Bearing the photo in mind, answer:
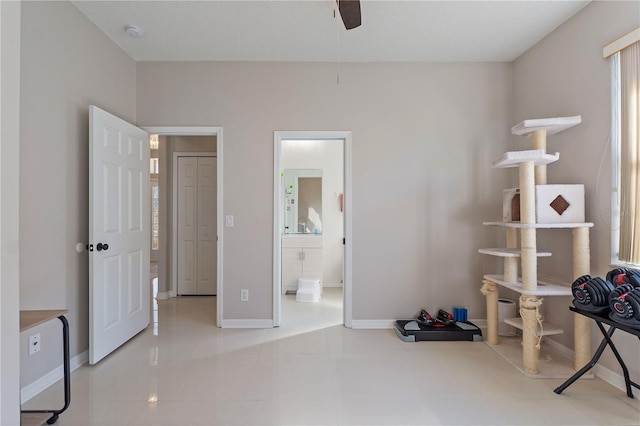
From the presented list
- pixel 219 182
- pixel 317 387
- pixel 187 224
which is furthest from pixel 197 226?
pixel 317 387

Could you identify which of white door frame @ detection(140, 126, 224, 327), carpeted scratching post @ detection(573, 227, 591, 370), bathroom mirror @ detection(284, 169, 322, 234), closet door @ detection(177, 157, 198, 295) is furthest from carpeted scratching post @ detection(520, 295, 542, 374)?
closet door @ detection(177, 157, 198, 295)

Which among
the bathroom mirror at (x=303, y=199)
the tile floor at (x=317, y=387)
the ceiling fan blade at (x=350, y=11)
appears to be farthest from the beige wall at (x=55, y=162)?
the bathroom mirror at (x=303, y=199)

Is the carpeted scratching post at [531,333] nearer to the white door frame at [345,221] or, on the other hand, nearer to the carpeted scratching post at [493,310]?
the carpeted scratching post at [493,310]

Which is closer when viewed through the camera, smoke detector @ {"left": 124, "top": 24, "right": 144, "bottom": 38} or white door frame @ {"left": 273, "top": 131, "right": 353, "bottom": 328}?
smoke detector @ {"left": 124, "top": 24, "right": 144, "bottom": 38}

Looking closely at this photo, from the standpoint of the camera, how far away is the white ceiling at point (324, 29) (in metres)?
2.34

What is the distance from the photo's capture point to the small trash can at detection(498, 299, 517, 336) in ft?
9.86

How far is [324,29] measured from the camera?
2631 mm

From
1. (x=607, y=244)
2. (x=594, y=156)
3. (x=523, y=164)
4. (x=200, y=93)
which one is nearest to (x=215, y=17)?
(x=200, y=93)

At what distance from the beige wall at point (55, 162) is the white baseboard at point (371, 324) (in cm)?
237

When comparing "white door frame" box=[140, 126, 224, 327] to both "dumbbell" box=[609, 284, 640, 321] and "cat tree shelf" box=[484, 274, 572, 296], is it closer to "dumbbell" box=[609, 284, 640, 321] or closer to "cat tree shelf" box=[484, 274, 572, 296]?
"cat tree shelf" box=[484, 274, 572, 296]

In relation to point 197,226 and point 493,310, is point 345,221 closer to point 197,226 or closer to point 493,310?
point 493,310

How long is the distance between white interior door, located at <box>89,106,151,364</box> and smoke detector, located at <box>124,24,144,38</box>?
0.75 metres

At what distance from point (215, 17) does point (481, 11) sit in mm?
2112

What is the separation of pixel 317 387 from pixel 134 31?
10.6 ft
